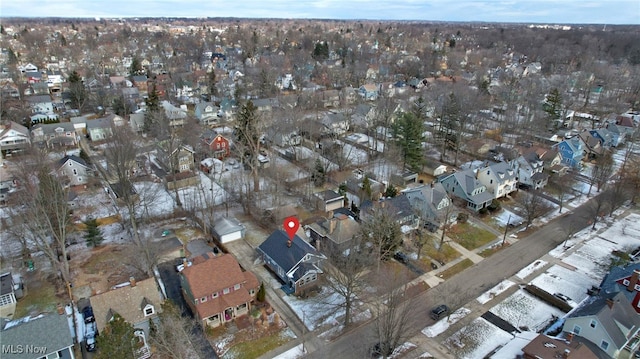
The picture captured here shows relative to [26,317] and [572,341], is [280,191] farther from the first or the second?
[572,341]

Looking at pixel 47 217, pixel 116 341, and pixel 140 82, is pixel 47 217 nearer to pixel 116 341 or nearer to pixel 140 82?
pixel 116 341

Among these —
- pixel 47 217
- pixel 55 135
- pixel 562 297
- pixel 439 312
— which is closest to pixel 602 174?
pixel 562 297

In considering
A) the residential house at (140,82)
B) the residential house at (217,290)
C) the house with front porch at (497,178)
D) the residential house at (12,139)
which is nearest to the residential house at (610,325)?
the house with front porch at (497,178)

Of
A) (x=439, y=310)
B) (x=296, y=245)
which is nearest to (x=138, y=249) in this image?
(x=296, y=245)

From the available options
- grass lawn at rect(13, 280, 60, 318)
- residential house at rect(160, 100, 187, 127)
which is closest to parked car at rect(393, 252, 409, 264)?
grass lawn at rect(13, 280, 60, 318)

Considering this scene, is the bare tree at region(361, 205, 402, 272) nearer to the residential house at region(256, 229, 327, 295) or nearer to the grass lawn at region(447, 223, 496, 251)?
the residential house at region(256, 229, 327, 295)

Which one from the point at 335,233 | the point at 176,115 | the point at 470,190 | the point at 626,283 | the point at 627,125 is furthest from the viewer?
the point at 176,115
